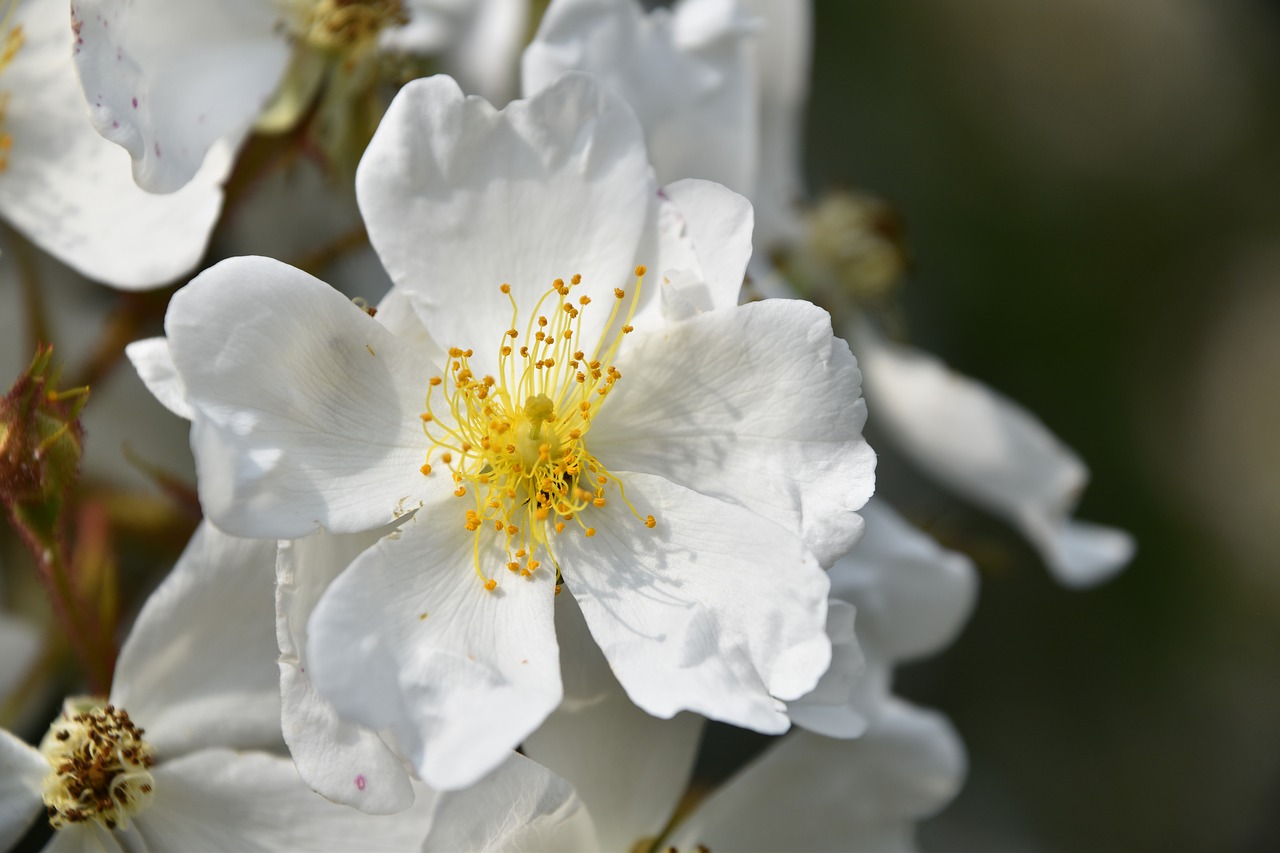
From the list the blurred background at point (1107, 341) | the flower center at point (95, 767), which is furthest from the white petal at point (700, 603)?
the blurred background at point (1107, 341)

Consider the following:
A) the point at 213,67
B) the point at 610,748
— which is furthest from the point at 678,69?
the point at 610,748

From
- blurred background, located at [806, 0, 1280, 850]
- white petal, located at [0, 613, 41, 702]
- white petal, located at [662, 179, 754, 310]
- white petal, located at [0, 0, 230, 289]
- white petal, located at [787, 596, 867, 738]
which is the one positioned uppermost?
white petal, located at [662, 179, 754, 310]

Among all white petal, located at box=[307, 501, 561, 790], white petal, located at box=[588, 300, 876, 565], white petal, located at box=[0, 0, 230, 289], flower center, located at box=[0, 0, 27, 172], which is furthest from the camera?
flower center, located at box=[0, 0, 27, 172]

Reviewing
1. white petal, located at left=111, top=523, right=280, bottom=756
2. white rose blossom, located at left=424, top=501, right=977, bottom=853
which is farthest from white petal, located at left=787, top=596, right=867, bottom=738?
white petal, located at left=111, top=523, right=280, bottom=756

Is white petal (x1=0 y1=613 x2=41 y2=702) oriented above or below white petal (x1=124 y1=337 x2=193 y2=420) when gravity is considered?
below

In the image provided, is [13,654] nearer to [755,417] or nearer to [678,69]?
[755,417]

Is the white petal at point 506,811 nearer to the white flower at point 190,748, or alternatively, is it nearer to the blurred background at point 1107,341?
the white flower at point 190,748

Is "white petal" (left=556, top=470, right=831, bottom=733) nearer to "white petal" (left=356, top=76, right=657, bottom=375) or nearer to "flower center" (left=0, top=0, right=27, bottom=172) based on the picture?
"white petal" (left=356, top=76, right=657, bottom=375)

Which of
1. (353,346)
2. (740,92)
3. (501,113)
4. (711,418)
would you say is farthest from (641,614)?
(740,92)
